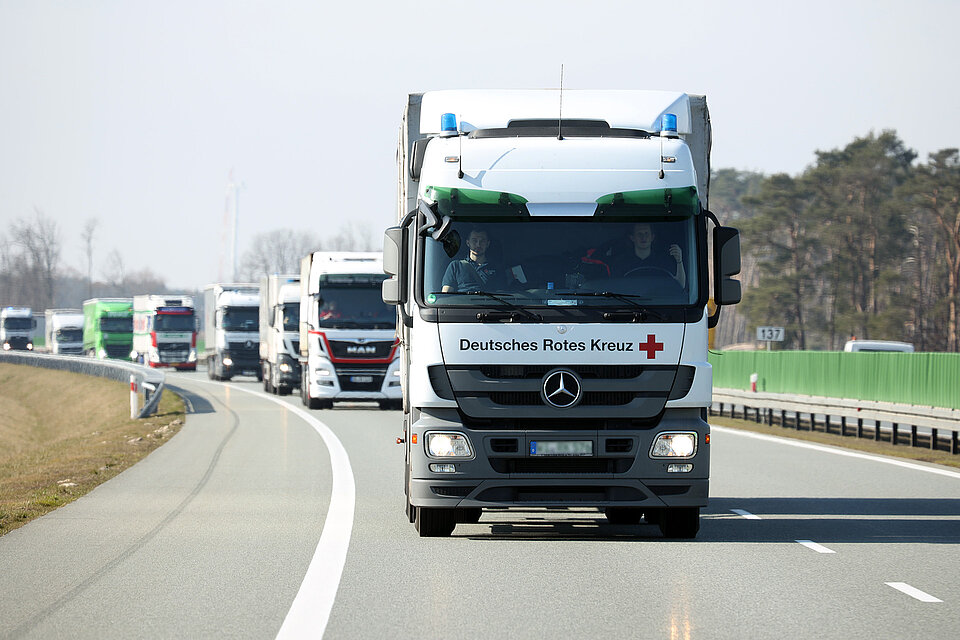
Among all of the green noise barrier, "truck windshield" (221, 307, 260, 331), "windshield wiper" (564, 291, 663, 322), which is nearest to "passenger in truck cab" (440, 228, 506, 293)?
"windshield wiper" (564, 291, 663, 322)

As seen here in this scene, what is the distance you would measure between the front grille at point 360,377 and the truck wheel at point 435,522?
21.0 metres

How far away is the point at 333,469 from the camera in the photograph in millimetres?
17797

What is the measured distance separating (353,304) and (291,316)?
8275 mm

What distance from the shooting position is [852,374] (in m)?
32.2

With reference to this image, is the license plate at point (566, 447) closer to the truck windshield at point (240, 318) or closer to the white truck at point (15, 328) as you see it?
the truck windshield at point (240, 318)

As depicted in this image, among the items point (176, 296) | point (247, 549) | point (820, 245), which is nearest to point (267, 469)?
point (247, 549)

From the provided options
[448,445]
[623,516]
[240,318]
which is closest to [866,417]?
[623,516]

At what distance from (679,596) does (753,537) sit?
3112mm

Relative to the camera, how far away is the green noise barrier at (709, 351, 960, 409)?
26953 mm

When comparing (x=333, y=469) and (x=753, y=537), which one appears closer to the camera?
(x=753, y=537)

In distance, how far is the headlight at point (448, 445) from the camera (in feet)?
33.7

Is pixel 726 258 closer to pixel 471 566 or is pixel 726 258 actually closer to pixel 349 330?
pixel 471 566

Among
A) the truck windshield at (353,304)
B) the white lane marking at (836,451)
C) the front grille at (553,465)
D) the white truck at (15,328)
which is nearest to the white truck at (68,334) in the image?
the white truck at (15,328)

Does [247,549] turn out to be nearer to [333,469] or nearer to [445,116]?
[445,116]
